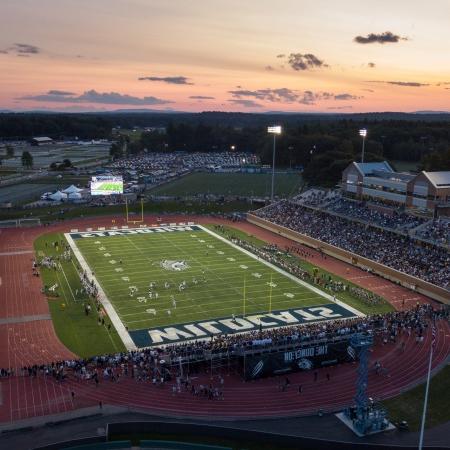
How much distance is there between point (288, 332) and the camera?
29.5 m

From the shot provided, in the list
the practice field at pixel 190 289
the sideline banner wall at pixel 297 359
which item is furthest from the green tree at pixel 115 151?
the sideline banner wall at pixel 297 359

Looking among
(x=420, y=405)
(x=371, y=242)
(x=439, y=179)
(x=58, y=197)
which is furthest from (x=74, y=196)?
(x=420, y=405)

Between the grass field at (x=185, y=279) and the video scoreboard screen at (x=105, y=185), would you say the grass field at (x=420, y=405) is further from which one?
the video scoreboard screen at (x=105, y=185)

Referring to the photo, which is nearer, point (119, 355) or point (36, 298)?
point (119, 355)

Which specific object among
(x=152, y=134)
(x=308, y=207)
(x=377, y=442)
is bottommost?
(x=377, y=442)

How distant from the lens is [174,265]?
4541 centimetres

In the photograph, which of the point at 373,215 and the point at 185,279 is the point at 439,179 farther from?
the point at 185,279

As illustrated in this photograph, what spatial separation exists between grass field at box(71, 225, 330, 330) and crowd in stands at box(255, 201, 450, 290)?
9321 mm

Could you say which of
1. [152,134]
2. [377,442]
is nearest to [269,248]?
[377,442]

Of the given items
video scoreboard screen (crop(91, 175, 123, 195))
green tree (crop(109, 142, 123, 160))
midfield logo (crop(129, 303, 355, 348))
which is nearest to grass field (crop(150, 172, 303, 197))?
video scoreboard screen (crop(91, 175, 123, 195))

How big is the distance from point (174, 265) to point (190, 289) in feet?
22.3

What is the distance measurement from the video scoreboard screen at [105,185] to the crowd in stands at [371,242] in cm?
1884

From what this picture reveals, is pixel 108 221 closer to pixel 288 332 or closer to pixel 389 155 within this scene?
pixel 288 332

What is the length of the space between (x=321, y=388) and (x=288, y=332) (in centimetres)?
471
